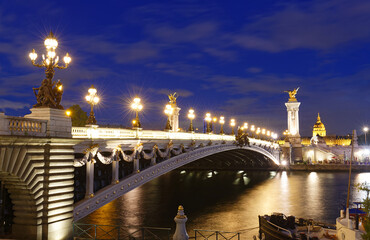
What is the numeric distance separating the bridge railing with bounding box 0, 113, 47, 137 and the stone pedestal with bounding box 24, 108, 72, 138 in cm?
35

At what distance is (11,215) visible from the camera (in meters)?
19.2

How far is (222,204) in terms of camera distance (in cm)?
4175

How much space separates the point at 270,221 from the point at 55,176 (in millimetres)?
13631

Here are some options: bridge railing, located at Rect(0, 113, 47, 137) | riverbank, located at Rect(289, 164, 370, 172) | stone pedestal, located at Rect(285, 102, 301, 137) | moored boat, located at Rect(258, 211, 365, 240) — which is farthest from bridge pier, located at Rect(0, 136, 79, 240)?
stone pedestal, located at Rect(285, 102, 301, 137)

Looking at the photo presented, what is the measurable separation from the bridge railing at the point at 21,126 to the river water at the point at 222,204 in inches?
576

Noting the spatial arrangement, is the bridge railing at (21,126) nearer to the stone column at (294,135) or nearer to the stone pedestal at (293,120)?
the stone column at (294,135)

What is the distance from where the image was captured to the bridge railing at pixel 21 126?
1565 centimetres

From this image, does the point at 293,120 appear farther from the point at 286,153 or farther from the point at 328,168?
the point at 328,168

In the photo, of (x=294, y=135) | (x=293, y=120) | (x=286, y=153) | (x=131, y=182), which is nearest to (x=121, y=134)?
(x=131, y=182)

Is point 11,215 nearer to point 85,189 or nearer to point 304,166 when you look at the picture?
point 85,189

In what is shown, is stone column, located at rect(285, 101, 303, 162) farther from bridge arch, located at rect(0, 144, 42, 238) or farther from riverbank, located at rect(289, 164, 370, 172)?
bridge arch, located at rect(0, 144, 42, 238)

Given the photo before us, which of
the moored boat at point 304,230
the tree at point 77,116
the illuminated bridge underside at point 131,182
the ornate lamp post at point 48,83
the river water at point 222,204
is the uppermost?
the tree at point 77,116

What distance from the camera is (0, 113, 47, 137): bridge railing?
616 inches

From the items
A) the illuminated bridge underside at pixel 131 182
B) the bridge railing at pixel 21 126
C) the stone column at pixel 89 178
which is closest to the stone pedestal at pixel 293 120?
the illuminated bridge underside at pixel 131 182
